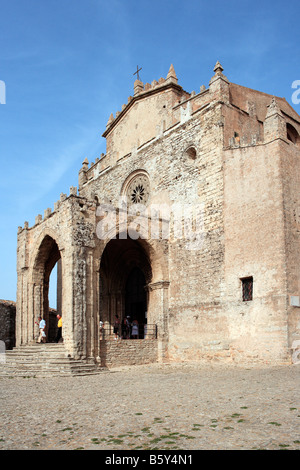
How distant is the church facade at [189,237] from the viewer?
13875 millimetres

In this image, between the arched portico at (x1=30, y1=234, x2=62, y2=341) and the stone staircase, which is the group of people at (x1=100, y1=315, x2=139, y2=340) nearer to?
the arched portico at (x1=30, y1=234, x2=62, y2=341)

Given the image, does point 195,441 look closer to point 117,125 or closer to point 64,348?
point 64,348

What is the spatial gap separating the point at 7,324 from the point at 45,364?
9.35m

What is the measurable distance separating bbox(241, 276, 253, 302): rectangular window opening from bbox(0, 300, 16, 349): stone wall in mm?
12688

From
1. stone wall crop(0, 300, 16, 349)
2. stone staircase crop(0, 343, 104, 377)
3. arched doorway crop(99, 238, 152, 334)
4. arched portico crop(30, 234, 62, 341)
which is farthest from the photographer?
stone wall crop(0, 300, 16, 349)

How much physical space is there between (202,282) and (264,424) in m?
10.3

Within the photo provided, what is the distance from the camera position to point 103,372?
14000 mm

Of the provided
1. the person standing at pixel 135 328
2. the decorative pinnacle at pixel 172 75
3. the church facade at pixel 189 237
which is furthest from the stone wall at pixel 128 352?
the decorative pinnacle at pixel 172 75

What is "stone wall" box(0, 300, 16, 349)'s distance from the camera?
866 inches

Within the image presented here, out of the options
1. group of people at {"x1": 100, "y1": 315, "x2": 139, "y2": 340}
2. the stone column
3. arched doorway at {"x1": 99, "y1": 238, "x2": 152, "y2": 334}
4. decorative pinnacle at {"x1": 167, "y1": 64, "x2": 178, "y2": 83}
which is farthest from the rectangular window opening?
decorative pinnacle at {"x1": 167, "y1": 64, "x2": 178, "y2": 83}

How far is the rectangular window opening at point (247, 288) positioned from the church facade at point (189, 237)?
0.03 m

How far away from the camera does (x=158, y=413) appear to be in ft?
22.2

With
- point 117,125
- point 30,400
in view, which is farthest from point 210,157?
point 30,400

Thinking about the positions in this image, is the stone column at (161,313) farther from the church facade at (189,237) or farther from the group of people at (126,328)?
the group of people at (126,328)
